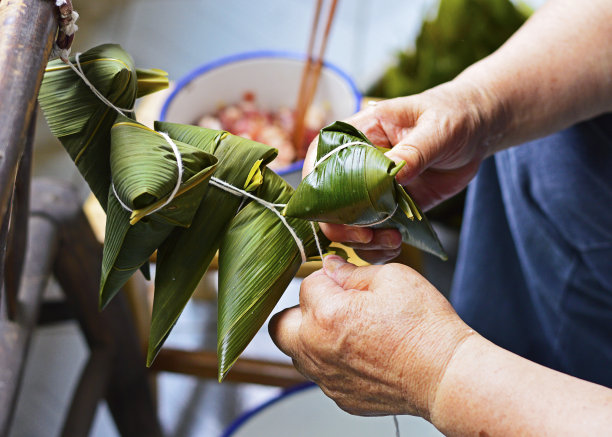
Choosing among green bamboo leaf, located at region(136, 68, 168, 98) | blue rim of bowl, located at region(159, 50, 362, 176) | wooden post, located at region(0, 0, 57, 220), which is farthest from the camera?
blue rim of bowl, located at region(159, 50, 362, 176)

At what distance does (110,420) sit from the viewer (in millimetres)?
1344

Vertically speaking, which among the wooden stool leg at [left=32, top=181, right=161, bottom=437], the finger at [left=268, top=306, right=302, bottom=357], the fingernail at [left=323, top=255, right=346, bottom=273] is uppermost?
the fingernail at [left=323, top=255, right=346, bottom=273]

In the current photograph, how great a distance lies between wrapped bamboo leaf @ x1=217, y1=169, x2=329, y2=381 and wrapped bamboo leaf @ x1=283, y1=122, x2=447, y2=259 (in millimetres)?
40

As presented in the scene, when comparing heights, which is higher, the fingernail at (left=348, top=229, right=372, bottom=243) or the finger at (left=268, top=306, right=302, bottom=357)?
the fingernail at (left=348, top=229, right=372, bottom=243)

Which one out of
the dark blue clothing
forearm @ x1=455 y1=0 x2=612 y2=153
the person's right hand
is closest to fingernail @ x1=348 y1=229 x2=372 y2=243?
the person's right hand

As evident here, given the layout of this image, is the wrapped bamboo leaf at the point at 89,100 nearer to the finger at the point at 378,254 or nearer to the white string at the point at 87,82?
the white string at the point at 87,82

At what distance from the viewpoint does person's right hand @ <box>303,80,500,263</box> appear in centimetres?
60

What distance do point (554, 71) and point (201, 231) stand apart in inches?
18.5

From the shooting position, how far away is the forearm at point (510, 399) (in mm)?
434

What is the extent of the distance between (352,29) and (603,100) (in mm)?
1335

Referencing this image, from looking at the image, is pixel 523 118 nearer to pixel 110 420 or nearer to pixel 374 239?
pixel 374 239

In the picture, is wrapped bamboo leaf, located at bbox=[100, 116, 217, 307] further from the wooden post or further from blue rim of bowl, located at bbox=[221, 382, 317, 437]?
blue rim of bowl, located at bbox=[221, 382, 317, 437]

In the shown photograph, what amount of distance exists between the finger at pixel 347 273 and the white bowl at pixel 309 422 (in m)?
0.25

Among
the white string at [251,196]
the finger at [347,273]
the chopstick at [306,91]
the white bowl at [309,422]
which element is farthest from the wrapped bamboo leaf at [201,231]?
the chopstick at [306,91]
